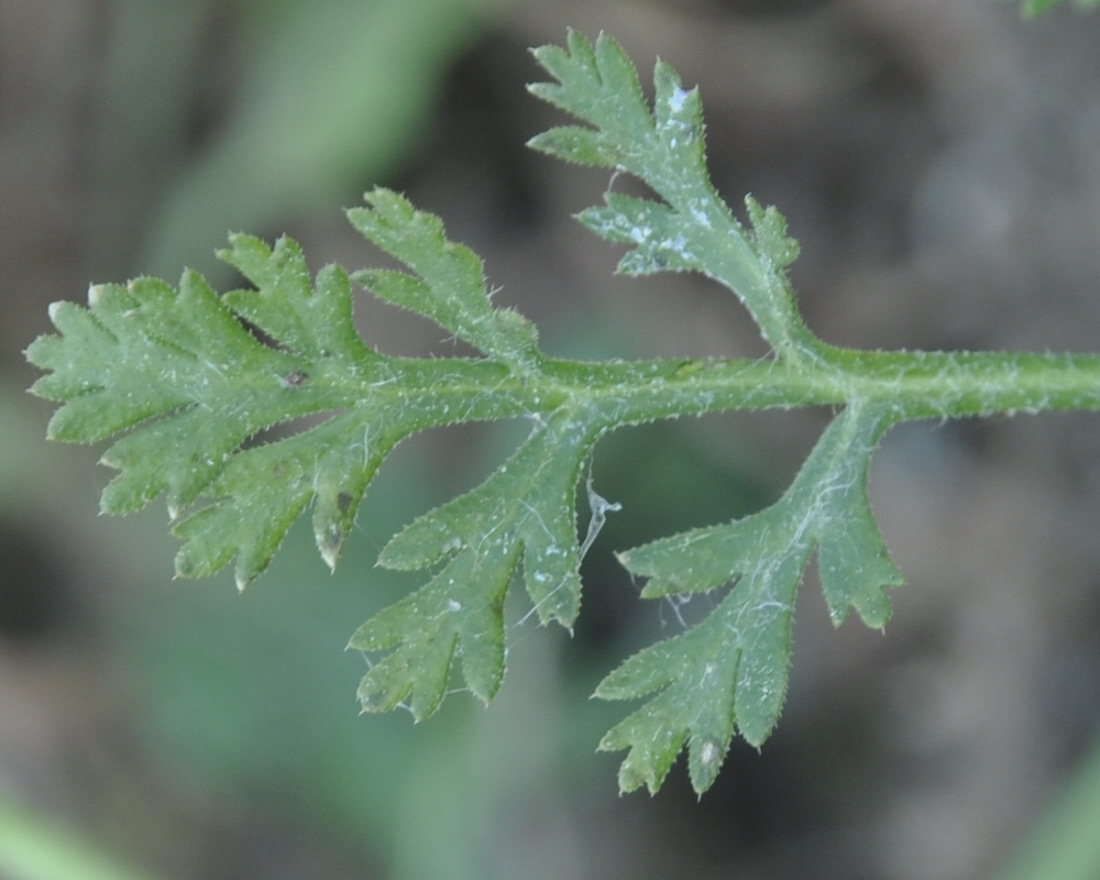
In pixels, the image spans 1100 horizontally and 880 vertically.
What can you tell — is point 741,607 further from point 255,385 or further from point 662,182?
point 255,385

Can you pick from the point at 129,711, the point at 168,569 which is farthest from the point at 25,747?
the point at 168,569

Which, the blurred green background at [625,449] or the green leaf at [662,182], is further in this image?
the blurred green background at [625,449]

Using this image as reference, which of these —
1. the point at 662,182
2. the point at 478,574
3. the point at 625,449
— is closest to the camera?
the point at 478,574

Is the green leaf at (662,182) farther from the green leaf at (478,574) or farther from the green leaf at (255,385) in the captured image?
the green leaf at (478,574)

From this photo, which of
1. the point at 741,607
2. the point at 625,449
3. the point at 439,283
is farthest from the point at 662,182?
the point at 625,449

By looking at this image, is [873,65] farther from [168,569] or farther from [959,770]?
[168,569]

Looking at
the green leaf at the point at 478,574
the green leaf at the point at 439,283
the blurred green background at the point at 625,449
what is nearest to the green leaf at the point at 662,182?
the green leaf at the point at 439,283

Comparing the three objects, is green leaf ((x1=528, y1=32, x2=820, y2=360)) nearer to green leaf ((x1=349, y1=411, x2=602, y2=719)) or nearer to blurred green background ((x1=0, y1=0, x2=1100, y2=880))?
green leaf ((x1=349, y1=411, x2=602, y2=719))
